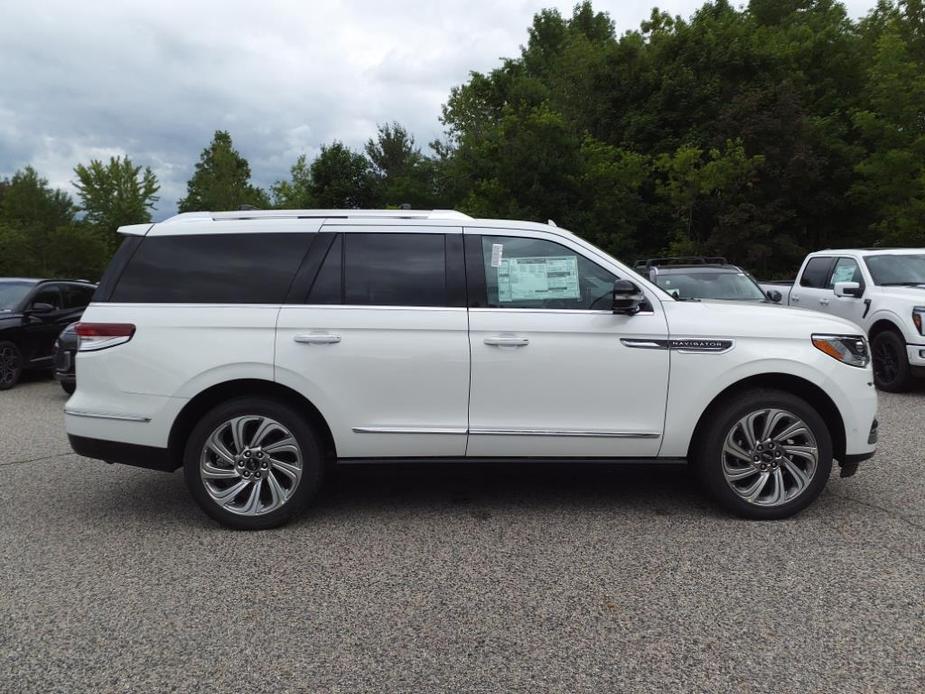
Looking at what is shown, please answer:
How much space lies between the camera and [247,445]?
4.16m

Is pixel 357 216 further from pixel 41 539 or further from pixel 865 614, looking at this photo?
pixel 865 614

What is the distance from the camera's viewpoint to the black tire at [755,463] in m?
4.20

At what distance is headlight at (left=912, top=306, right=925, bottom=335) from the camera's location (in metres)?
8.44

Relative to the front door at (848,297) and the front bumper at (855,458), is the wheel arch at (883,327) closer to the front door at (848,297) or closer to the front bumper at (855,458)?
the front door at (848,297)

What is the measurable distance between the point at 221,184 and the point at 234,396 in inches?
2471

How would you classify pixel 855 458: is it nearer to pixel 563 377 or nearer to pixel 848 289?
pixel 563 377

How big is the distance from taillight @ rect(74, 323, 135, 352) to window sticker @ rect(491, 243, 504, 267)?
2.16 m

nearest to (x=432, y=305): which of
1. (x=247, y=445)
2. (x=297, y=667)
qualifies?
(x=247, y=445)

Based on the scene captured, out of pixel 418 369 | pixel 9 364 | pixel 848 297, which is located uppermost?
pixel 418 369

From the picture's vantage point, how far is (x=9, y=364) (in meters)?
10.0

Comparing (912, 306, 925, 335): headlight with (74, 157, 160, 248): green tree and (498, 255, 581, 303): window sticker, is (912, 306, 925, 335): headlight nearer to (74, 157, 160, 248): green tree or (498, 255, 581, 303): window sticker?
(498, 255, 581, 303): window sticker

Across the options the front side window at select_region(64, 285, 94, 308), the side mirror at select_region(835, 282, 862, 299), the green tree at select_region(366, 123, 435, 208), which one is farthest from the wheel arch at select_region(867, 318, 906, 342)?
the green tree at select_region(366, 123, 435, 208)

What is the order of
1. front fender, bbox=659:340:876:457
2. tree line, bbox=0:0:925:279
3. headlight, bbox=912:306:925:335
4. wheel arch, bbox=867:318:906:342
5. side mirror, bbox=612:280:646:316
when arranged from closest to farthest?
side mirror, bbox=612:280:646:316 < front fender, bbox=659:340:876:457 < headlight, bbox=912:306:925:335 < wheel arch, bbox=867:318:906:342 < tree line, bbox=0:0:925:279

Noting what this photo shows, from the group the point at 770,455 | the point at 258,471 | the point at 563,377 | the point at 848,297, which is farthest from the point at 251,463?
the point at 848,297
